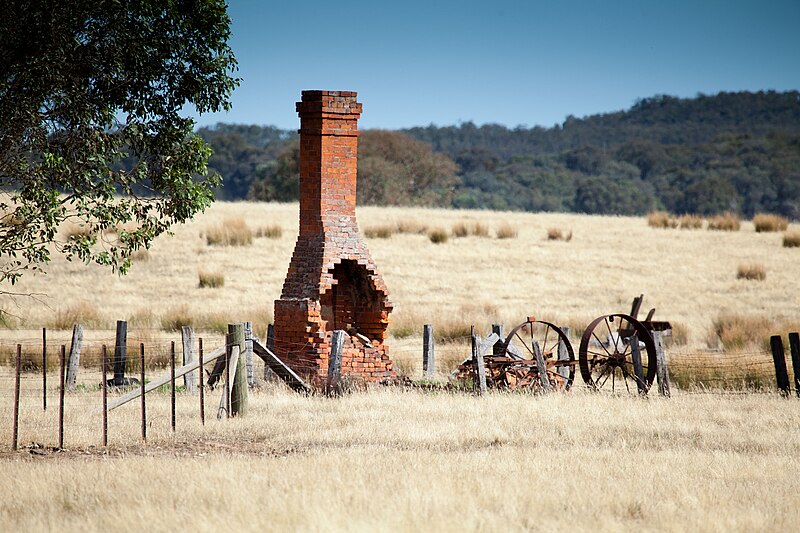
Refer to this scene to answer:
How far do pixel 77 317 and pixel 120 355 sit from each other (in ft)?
24.9

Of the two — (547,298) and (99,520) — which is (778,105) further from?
(99,520)

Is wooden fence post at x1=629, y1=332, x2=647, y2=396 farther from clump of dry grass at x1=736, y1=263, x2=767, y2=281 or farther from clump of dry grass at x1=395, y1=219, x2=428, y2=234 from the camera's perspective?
clump of dry grass at x1=395, y1=219, x2=428, y2=234

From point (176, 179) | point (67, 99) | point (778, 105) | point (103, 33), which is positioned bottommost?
point (176, 179)

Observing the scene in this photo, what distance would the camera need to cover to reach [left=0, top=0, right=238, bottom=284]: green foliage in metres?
11.2

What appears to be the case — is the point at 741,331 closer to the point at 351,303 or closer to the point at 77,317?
the point at 351,303

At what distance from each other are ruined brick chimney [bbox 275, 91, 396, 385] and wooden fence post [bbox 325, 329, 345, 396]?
0.51m

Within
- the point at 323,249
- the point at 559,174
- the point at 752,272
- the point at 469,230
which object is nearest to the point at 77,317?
the point at 323,249

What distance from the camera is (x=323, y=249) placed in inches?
636

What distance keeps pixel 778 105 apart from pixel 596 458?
501 feet

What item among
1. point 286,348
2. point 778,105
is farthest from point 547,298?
point 778,105

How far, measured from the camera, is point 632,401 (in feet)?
49.0

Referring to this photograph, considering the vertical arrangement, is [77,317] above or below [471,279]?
below

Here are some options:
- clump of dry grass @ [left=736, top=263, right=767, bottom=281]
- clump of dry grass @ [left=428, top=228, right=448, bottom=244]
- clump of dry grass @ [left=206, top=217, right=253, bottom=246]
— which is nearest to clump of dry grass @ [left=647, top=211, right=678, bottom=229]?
clump of dry grass @ [left=428, top=228, right=448, bottom=244]

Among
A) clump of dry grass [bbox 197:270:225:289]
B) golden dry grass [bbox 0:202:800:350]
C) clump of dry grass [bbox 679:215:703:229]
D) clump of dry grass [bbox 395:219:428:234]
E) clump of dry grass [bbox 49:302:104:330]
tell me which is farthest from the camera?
clump of dry grass [bbox 679:215:703:229]
